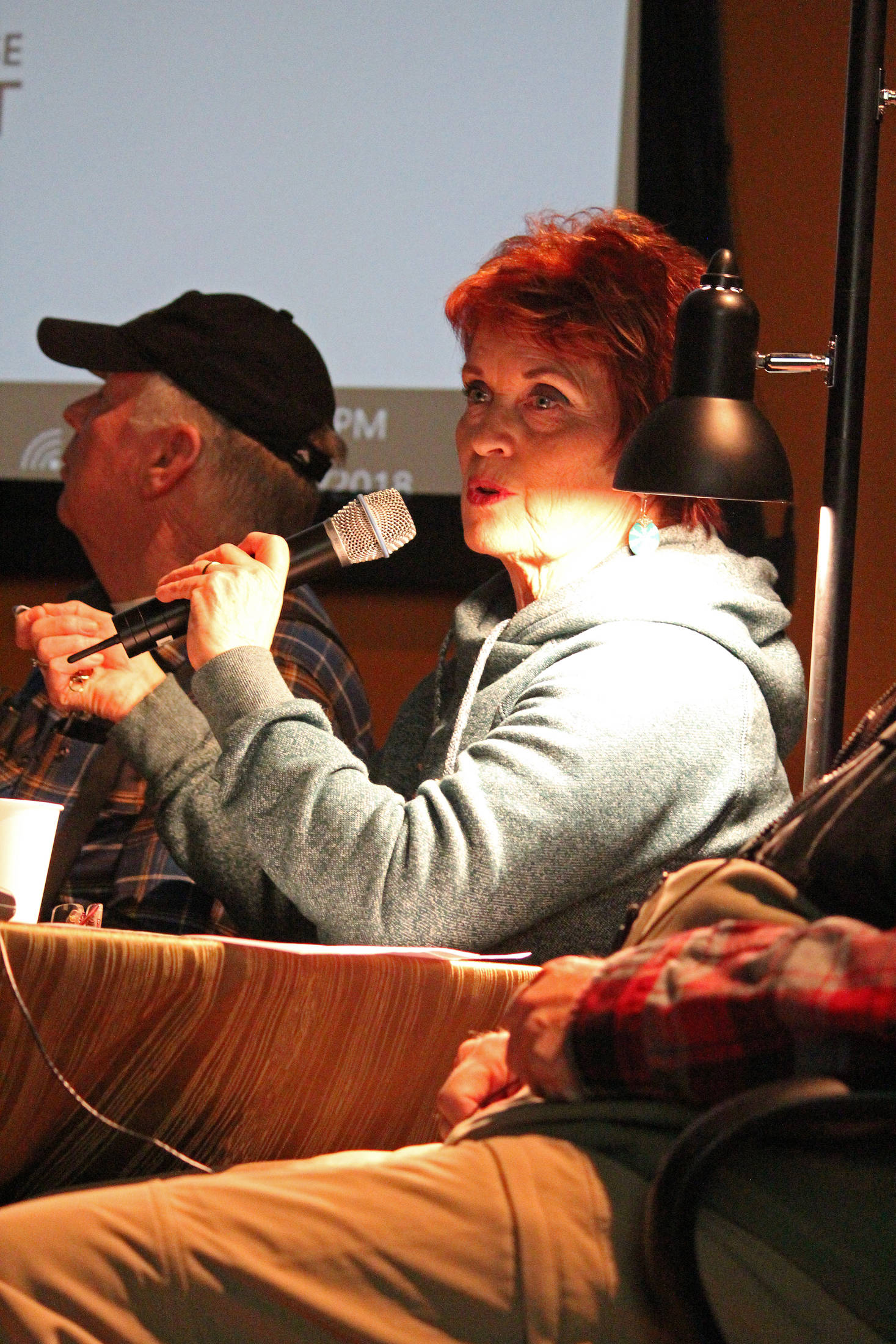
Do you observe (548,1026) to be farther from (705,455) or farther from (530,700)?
(705,455)

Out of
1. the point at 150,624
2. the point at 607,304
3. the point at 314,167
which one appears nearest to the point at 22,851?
the point at 150,624

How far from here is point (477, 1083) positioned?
1.12 meters

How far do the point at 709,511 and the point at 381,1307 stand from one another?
→ 1.14 meters

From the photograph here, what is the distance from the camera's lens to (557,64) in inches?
103

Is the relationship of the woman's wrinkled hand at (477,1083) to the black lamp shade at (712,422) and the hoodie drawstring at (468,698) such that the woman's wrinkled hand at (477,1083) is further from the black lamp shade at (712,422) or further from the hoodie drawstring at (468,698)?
the black lamp shade at (712,422)

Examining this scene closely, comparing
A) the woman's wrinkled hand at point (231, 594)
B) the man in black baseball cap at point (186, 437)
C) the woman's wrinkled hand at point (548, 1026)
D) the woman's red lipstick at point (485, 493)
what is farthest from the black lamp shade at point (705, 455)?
the man in black baseball cap at point (186, 437)

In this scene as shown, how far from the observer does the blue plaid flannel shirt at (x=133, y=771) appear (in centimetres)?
188

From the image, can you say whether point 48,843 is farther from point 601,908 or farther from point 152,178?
point 152,178

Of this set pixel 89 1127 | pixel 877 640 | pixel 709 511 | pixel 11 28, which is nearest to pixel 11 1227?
pixel 89 1127

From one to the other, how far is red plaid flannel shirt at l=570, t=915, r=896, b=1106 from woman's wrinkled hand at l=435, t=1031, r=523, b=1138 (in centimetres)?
26

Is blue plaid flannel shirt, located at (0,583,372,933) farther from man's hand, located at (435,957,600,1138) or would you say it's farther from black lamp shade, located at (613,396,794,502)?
man's hand, located at (435,957,600,1138)

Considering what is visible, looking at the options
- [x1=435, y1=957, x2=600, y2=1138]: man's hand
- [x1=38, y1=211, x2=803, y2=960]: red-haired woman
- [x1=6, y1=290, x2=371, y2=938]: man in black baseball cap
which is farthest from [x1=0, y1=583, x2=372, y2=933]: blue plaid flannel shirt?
[x1=435, y1=957, x2=600, y2=1138]: man's hand

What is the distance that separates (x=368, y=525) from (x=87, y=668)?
1.11 ft

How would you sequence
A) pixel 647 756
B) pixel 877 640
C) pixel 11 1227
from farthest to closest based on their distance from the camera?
pixel 877 640 < pixel 647 756 < pixel 11 1227
